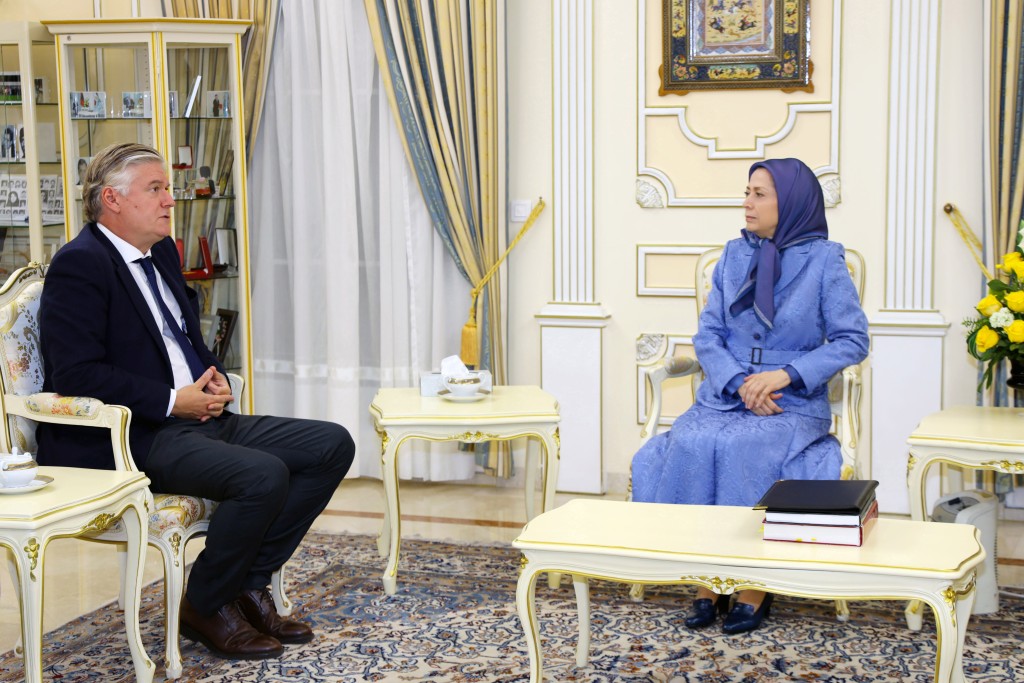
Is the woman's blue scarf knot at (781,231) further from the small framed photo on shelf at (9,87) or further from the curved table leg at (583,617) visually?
the small framed photo on shelf at (9,87)

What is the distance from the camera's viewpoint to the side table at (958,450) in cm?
319

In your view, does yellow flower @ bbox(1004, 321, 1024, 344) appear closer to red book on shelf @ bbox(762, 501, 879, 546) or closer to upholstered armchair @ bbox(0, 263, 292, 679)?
red book on shelf @ bbox(762, 501, 879, 546)

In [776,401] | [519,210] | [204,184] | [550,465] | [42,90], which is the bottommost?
[550,465]

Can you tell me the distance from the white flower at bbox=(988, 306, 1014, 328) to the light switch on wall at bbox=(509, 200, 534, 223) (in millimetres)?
2061

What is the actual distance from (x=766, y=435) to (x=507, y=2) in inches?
94.7

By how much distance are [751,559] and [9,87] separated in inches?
156

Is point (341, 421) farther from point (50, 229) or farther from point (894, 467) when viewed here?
point (894, 467)

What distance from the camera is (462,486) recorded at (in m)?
5.12

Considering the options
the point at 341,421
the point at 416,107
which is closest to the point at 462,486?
the point at 341,421

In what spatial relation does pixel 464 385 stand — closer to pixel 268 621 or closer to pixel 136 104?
pixel 268 621

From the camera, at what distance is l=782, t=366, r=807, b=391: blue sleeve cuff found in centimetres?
347

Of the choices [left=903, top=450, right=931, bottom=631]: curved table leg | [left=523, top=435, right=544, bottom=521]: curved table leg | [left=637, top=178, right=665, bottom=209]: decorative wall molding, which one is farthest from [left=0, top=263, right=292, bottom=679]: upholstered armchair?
[left=637, top=178, right=665, bottom=209]: decorative wall molding

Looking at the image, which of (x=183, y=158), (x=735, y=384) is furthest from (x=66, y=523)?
(x=183, y=158)

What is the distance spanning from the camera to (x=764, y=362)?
11.9ft
